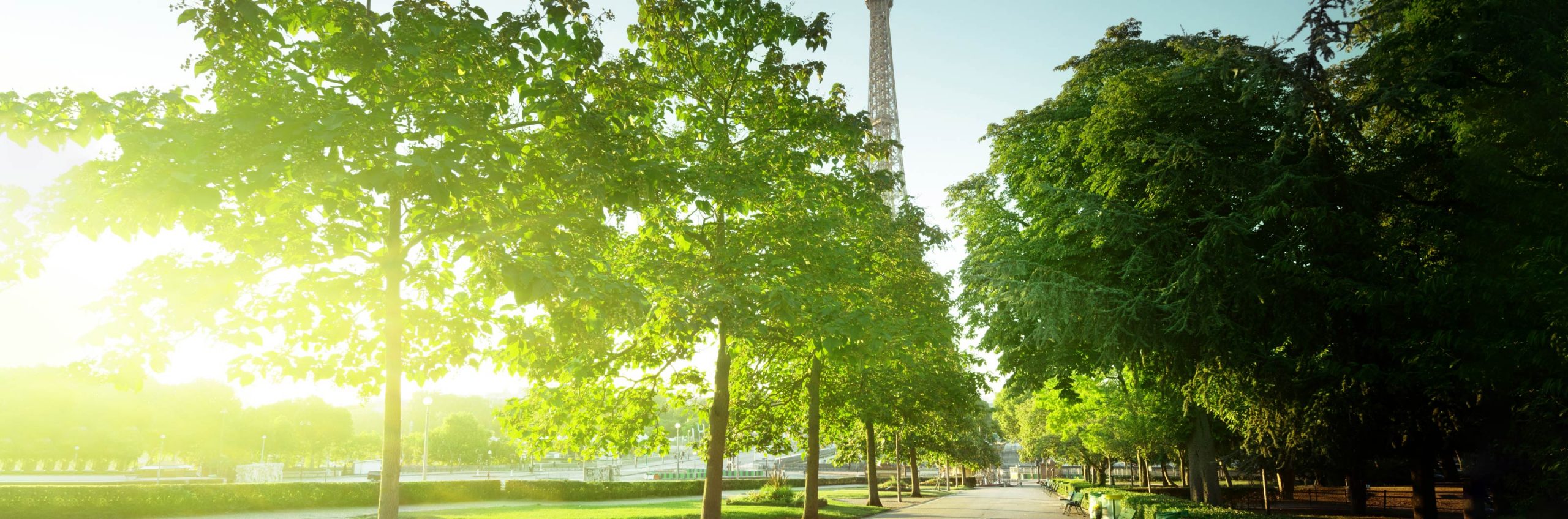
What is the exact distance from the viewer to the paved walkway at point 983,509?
3139 cm

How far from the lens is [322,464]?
12544 cm

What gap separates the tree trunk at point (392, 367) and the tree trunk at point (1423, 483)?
25677mm

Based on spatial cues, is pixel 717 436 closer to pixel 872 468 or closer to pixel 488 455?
pixel 872 468

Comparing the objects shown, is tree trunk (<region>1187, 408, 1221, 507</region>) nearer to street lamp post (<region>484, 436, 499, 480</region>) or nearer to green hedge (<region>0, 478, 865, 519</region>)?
green hedge (<region>0, 478, 865, 519</region>)

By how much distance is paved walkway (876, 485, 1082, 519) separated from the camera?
3139cm

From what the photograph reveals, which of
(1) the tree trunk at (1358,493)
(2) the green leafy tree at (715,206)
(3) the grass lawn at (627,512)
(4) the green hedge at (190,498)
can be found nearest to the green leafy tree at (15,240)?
(2) the green leafy tree at (715,206)

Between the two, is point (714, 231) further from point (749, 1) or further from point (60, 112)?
point (60, 112)

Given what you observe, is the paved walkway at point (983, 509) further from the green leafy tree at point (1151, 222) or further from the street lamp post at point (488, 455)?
the street lamp post at point (488, 455)

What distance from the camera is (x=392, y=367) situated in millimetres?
9055

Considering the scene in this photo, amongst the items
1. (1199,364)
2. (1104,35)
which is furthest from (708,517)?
(1104,35)

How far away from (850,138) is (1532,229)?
1312 cm

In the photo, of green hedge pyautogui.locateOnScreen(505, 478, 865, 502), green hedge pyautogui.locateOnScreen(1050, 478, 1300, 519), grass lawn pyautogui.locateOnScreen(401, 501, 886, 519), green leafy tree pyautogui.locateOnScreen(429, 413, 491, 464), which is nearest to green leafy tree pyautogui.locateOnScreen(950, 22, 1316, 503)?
green hedge pyautogui.locateOnScreen(1050, 478, 1300, 519)

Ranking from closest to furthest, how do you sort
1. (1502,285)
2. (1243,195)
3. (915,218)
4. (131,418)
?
(1502,285)
(1243,195)
(915,218)
(131,418)

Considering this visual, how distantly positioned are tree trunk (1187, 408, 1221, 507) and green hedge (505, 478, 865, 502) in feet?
58.1
